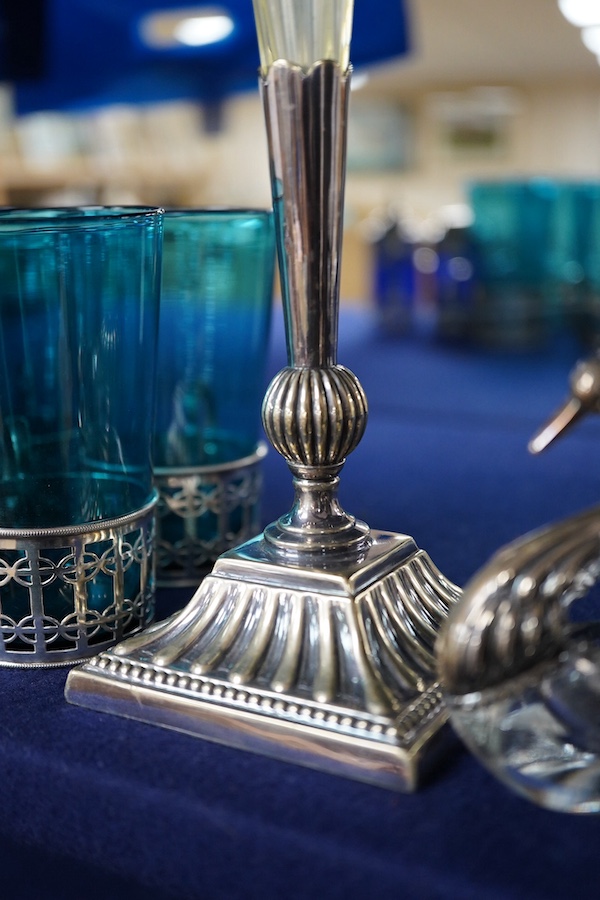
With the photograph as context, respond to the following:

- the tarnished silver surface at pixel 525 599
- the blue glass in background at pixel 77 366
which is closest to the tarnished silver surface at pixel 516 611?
the tarnished silver surface at pixel 525 599

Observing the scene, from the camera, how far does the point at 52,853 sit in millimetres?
424

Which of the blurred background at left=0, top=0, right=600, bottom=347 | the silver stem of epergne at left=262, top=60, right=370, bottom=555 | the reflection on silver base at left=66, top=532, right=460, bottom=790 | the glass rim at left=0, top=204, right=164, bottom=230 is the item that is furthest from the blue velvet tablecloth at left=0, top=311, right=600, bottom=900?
the blurred background at left=0, top=0, right=600, bottom=347

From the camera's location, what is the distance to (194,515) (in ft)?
2.05

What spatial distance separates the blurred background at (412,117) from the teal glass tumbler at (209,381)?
0.61 metres

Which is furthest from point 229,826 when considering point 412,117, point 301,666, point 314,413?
point 412,117

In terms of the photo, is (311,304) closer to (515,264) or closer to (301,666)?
(301,666)

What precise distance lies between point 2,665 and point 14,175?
2.18m

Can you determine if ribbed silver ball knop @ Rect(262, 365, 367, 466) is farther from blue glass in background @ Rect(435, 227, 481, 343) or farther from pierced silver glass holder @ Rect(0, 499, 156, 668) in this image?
blue glass in background @ Rect(435, 227, 481, 343)

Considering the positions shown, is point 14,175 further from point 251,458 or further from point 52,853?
point 52,853

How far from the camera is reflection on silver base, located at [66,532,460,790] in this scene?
40 cm

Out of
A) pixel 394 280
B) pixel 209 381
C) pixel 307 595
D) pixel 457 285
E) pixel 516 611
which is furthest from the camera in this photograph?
pixel 394 280

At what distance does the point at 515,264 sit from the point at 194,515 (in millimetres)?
940

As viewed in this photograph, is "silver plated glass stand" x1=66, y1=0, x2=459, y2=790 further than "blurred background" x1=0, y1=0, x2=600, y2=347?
No

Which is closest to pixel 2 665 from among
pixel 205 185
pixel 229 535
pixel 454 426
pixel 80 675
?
pixel 80 675
